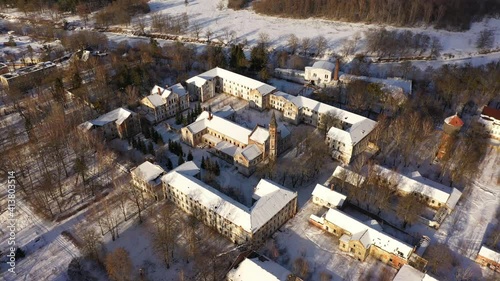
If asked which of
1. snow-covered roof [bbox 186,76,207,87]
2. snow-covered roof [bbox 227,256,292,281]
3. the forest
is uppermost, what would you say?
the forest

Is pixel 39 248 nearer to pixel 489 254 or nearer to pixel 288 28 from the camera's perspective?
pixel 489 254

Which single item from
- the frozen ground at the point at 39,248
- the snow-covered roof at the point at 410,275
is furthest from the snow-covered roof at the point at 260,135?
the frozen ground at the point at 39,248

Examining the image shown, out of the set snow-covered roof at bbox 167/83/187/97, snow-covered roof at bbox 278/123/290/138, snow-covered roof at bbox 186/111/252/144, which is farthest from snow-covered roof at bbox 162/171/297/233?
snow-covered roof at bbox 167/83/187/97

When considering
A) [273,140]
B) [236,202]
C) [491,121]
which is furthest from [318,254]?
[491,121]

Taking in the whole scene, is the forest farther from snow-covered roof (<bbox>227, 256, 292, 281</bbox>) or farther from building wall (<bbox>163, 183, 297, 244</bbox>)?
snow-covered roof (<bbox>227, 256, 292, 281</bbox>)

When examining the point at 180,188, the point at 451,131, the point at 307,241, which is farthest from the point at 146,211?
the point at 451,131
